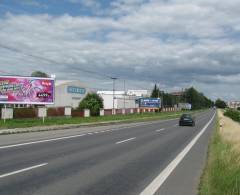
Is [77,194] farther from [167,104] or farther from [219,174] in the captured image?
[167,104]

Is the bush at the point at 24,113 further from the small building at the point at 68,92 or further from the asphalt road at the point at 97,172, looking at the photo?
the small building at the point at 68,92

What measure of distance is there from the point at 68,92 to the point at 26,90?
53.7 meters

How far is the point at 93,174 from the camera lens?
37.2 feet

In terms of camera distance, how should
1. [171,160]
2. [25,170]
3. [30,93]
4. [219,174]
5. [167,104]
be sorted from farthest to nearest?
1. [167,104]
2. [30,93]
3. [171,160]
4. [25,170]
5. [219,174]

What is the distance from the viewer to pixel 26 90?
152 feet

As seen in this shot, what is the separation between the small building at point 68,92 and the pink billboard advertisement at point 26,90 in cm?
4682

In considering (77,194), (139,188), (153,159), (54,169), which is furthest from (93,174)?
(153,159)

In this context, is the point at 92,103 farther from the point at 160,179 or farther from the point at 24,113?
the point at 160,179

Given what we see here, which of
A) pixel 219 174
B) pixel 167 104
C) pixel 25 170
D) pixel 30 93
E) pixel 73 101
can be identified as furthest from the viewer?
pixel 167 104

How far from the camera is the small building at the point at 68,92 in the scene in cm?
9656

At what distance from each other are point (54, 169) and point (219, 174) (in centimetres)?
420

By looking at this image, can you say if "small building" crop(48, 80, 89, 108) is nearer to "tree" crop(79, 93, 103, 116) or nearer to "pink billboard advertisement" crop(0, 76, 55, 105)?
"tree" crop(79, 93, 103, 116)

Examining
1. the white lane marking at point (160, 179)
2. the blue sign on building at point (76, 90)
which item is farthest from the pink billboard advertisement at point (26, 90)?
the blue sign on building at point (76, 90)

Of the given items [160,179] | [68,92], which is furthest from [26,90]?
[68,92]
